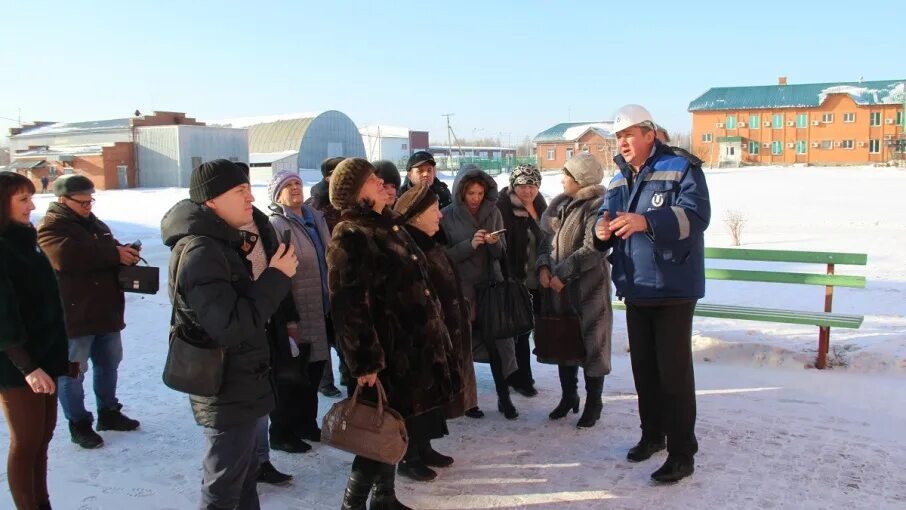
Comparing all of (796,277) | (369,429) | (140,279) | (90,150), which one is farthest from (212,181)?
(90,150)

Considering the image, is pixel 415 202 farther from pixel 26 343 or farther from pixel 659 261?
pixel 26 343

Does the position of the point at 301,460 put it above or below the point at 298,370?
below

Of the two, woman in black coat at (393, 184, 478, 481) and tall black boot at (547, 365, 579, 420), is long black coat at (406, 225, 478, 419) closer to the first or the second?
woman in black coat at (393, 184, 478, 481)

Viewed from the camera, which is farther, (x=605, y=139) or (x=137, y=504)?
(x=605, y=139)

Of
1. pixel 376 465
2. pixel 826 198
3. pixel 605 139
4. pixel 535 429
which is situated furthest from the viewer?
pixel 605 139

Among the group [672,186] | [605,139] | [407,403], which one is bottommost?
[407,403]

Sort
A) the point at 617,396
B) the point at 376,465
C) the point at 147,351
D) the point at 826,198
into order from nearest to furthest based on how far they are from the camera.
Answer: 1. the point at 376,465
2. the point at 617,396
3. the point at 147,351
4. the point at 826,198

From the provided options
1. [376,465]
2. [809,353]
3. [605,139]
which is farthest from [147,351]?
[605,139]

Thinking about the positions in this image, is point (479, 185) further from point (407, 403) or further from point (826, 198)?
point (826, 198)

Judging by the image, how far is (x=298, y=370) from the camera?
4.24 m

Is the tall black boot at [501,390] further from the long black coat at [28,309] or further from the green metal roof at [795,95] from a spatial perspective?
the green metal roof at [795,95]

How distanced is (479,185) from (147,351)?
12.5ft

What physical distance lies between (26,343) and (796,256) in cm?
607

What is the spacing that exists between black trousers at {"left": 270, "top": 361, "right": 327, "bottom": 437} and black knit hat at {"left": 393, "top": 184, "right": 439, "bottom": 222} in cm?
141
